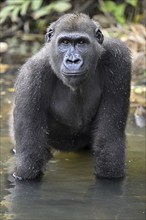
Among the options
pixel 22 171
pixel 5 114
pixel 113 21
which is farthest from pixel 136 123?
pixel 113 21

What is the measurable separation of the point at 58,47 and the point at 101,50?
0.45m

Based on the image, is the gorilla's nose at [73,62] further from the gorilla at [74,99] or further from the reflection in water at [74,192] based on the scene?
the reflection in water at [74,192]

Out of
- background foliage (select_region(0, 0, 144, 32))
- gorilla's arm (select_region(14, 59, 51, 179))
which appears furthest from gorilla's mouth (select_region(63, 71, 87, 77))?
background foliage (select_region(0, 0, 144, 32))

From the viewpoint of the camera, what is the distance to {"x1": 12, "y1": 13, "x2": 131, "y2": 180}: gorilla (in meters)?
6.17

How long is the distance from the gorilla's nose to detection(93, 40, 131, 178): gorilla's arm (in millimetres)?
616

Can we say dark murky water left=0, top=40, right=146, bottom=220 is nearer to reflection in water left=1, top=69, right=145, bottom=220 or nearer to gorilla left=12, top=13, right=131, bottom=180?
reflection in water left=1, top=69, right=145, bottom=220

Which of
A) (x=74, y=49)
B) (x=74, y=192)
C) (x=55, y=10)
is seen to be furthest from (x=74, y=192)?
(x=55, y=10)

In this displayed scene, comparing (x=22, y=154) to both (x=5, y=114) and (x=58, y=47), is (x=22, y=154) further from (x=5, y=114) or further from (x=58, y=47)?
(x=5, y=114)

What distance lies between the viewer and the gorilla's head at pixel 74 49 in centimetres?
591

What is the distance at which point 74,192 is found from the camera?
6133mm

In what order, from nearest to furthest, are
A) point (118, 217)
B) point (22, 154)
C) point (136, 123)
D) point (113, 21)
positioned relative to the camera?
point (118, 217) → point (22, 154) → point (136, 123) → point (113, 21)

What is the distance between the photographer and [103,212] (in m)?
5.59

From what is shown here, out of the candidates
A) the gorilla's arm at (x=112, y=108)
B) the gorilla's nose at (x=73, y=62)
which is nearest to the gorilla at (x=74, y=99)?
the gorilla's arm at (x=112, y=108)

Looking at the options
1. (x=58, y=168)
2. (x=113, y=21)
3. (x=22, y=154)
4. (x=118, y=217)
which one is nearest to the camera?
(x=118, y=217)
